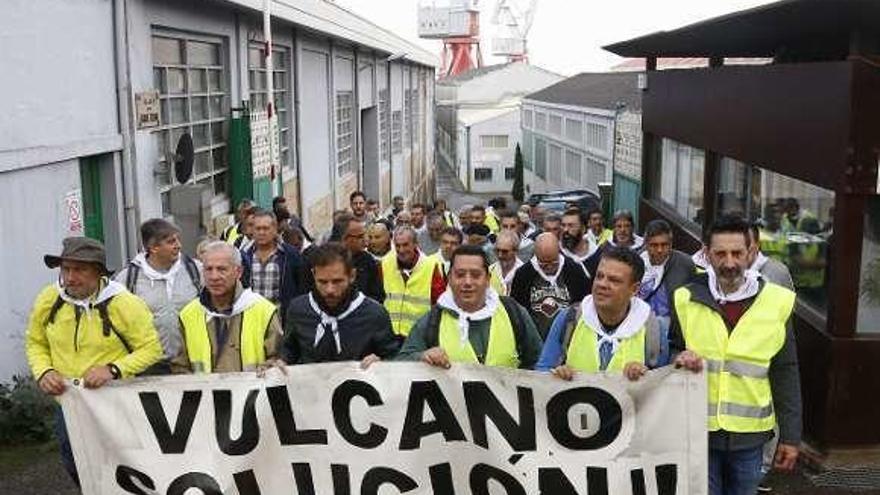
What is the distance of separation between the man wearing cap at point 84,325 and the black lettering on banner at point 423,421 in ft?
4.43

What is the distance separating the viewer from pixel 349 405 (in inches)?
185

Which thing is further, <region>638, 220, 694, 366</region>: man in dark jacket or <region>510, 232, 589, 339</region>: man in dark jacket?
<region>638, 220, 694, 366</region>: man in dark jacket

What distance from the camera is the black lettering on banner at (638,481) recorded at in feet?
14.9

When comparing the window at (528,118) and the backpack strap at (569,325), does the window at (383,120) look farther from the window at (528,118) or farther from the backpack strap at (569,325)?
the backpack strap at (569,325)

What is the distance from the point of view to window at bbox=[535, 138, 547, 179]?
148 feet

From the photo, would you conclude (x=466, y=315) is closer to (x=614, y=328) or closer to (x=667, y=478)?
(x=614, y=328)

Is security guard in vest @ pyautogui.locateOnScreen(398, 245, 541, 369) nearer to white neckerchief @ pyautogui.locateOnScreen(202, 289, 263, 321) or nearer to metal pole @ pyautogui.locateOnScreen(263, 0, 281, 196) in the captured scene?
white neckerchief @ pyautogui.locateOnScreen(202, 289, 263, 321)

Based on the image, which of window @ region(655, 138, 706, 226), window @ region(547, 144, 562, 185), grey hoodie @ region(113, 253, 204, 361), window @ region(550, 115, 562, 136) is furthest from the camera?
window @ region(547, 144, 562, 185)

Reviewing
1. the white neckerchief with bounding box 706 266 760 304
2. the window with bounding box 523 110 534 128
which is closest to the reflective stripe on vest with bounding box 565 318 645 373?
the white neckerchief with bounding box 706 266 760 304

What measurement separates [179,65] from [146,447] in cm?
854

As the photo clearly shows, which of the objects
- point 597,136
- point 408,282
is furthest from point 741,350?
point 597,136

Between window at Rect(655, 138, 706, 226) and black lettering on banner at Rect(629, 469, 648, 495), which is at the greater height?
window at Rect(655, 138, 706, 226)

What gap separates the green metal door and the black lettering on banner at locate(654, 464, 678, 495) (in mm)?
6912

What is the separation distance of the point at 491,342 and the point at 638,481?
3.09 feet
